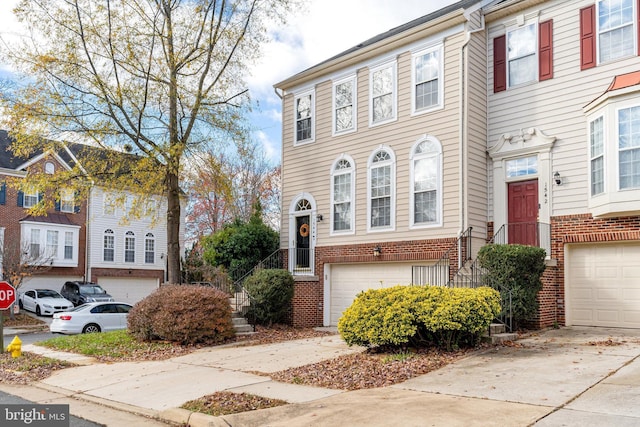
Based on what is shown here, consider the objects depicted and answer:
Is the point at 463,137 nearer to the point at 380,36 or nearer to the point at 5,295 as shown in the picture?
the point at 380,36

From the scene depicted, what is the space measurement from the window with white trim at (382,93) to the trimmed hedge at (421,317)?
7392 mm

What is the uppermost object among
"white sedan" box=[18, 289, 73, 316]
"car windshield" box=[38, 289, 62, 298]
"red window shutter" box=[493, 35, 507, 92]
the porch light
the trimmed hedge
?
"red window shutter" box=[493, 35, 507, 92]

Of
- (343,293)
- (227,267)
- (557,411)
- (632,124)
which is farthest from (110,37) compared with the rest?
(557,411)

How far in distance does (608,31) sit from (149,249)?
29671 mm

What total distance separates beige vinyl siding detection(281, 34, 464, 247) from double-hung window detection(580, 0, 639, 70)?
307 cm

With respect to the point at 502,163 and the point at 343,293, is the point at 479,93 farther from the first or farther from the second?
the point at 343,293

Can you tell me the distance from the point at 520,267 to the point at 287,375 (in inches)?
231

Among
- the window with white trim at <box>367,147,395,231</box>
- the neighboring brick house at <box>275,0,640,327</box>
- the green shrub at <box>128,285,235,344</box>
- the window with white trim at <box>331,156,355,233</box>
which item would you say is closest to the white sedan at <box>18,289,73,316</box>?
the neighboring brick house at <box>275,0,640,327</box>

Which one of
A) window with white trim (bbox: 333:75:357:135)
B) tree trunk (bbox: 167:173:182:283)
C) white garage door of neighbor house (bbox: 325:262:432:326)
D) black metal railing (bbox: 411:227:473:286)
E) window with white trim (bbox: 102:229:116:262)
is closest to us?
black metal railing (bbox: 411:227:473:286)

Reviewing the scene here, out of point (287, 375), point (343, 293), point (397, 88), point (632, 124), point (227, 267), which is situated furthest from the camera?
point (227, 267)

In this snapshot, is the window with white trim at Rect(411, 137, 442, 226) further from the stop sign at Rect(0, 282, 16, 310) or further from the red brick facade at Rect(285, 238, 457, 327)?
the stop sign at Rect(0, 282, 16, 310)

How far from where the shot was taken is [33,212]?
16891 mm

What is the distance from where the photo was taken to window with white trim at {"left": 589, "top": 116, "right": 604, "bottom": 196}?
41.6ft

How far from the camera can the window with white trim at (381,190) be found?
16422 mm
